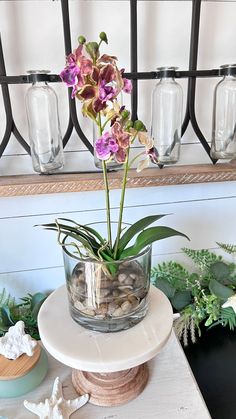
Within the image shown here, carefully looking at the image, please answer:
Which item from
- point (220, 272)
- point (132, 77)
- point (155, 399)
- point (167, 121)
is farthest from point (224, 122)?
point (155, 399)

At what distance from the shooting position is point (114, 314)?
2.13ft

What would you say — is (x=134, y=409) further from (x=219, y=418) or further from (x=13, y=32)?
(x=13, y=32)

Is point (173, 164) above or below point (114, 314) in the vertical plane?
above

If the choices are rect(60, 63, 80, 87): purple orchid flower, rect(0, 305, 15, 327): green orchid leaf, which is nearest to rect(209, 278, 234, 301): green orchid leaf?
rect(0, 305, 15, 327): green orchid leaf

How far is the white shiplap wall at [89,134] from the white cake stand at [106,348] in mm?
235

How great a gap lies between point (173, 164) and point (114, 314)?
1.32ft

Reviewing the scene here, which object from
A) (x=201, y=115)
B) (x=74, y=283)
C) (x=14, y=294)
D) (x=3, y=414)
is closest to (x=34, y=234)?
(x=14, y=294)

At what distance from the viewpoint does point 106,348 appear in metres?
0.63

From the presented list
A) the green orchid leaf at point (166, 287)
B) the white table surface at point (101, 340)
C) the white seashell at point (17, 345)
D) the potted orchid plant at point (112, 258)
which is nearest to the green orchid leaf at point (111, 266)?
the potted orchid plant at point (112, 258)

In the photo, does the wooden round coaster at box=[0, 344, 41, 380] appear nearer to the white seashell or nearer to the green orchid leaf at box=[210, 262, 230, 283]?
the white seashell

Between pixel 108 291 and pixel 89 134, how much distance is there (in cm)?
40

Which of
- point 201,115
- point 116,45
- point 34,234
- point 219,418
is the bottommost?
point 219,418

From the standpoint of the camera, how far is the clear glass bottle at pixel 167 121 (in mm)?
833

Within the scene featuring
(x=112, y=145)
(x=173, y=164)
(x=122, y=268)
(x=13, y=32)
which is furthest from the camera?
(x=173, y=164)
